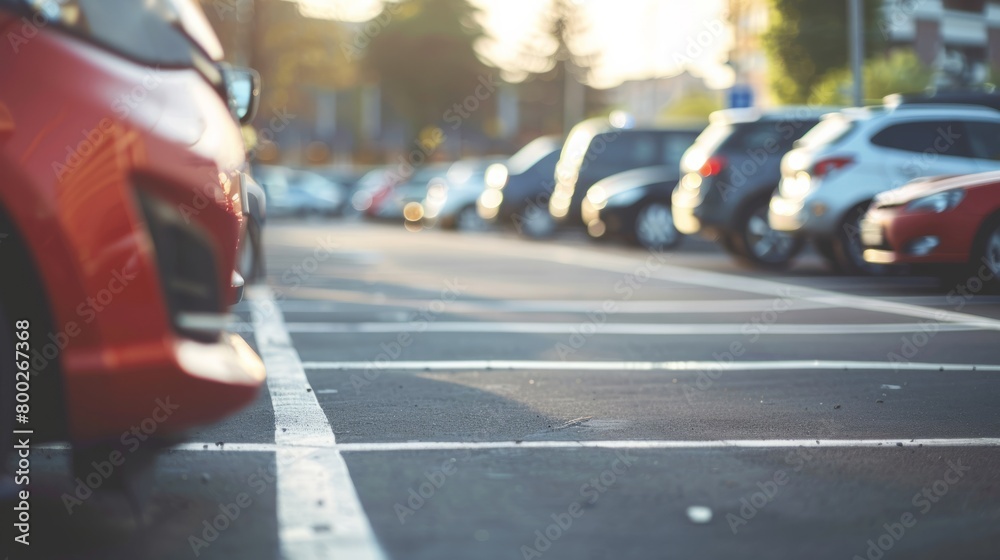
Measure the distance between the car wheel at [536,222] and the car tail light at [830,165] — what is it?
39.9ft

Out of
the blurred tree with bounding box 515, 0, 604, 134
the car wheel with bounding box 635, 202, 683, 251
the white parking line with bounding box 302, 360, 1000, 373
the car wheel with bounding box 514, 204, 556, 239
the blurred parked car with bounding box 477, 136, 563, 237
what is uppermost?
the white parking line with bounding box 302, 360, 1000, 373

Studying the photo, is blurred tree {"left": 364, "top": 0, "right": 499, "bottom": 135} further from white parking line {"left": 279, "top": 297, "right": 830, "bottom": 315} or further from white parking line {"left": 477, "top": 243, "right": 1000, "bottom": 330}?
white parking line {"left": 279, "top": 297, "right": 830, "bottom": 315}

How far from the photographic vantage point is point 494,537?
165 inches

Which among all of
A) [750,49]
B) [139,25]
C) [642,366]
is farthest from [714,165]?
[750,49]

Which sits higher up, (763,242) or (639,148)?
(763,242)

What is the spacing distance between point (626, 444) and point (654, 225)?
53.2ft

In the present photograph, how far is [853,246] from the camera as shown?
1521 centimetres

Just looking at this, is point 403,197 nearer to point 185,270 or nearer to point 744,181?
point 744,181

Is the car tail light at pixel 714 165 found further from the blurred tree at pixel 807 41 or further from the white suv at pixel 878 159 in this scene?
the blurred tree at pixel 807 41

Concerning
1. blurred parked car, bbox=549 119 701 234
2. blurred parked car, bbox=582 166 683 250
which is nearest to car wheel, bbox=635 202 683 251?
blurred parked car, bbox=582 166 683 250

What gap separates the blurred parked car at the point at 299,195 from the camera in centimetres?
4675

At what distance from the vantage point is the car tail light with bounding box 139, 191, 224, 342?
3928 mm

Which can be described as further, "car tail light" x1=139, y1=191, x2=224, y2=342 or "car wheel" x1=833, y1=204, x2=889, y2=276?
"car wheel" x1=833, y1=204, x2=889, y2=276

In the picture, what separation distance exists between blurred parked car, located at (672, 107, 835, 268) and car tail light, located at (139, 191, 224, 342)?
13.3 meters
